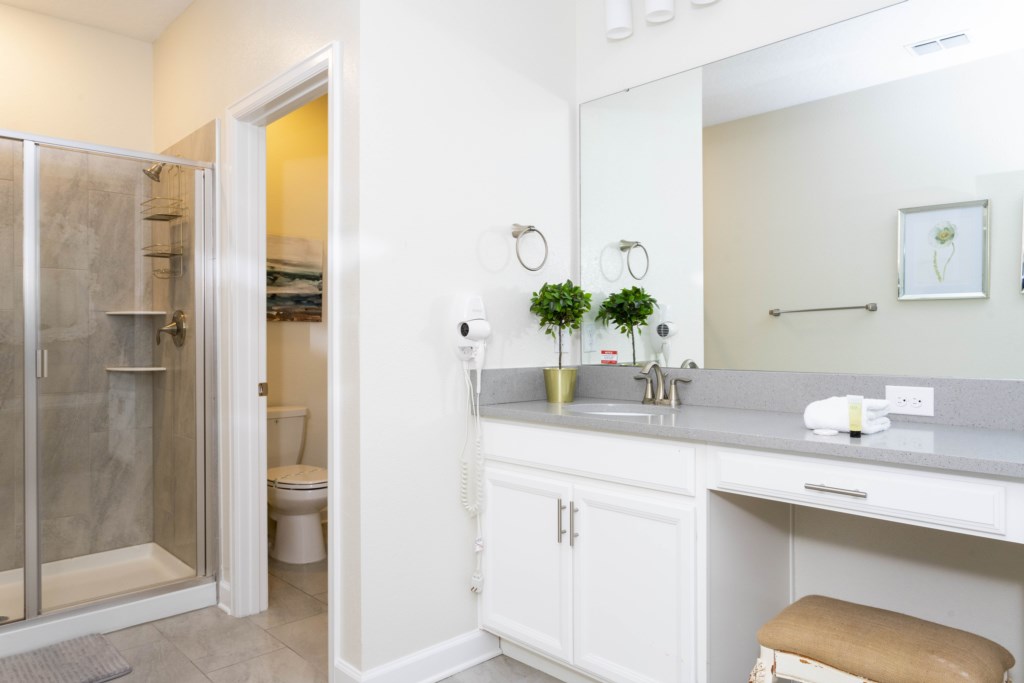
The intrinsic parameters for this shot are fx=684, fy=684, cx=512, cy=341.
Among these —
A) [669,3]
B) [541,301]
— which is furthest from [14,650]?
[669,3]

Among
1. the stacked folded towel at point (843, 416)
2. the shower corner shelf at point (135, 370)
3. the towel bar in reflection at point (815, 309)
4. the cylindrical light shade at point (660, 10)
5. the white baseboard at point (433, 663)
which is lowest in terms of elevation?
the white baseboard at point (433, 663)

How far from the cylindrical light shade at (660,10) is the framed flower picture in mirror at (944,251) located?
1054 mm

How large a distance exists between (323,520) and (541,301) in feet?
7.31

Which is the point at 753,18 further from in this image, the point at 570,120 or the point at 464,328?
the point at 464,328

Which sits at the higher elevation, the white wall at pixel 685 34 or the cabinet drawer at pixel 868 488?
the white wall at pixel 685 34

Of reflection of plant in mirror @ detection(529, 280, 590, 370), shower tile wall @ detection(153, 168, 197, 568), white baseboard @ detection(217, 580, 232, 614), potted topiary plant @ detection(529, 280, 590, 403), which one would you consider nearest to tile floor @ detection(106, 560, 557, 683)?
white baseboard @ detection(217, 580, 232, 614)

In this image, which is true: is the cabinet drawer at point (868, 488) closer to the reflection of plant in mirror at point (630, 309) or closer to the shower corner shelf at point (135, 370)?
the reflection of plant in mirror at point (630, 309)

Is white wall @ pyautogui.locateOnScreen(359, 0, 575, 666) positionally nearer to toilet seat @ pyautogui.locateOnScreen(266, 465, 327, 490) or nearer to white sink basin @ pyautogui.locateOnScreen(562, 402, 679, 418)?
white sink basin @ pyautogui.locateOnScreen(562, 402, 679, 418)

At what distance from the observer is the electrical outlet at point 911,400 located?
186cm

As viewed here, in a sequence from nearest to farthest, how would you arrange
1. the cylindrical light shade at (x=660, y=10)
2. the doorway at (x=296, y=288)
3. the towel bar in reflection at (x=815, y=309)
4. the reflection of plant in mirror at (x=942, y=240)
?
the reflection of plant in mirror at (x=942, y=240) < the towel bar in reflection at (x=815, y=309) < the cylindrical light shade at (x=660, y=10) < the doorway at (x=296, y=288)

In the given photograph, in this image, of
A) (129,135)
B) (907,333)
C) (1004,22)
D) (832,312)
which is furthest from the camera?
(129,135)

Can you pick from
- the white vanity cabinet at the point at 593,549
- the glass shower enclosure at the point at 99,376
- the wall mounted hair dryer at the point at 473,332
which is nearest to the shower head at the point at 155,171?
the glass shower enclosure at the point at 99,376

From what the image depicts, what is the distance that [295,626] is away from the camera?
263 cm

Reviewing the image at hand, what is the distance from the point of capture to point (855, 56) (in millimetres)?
2016
